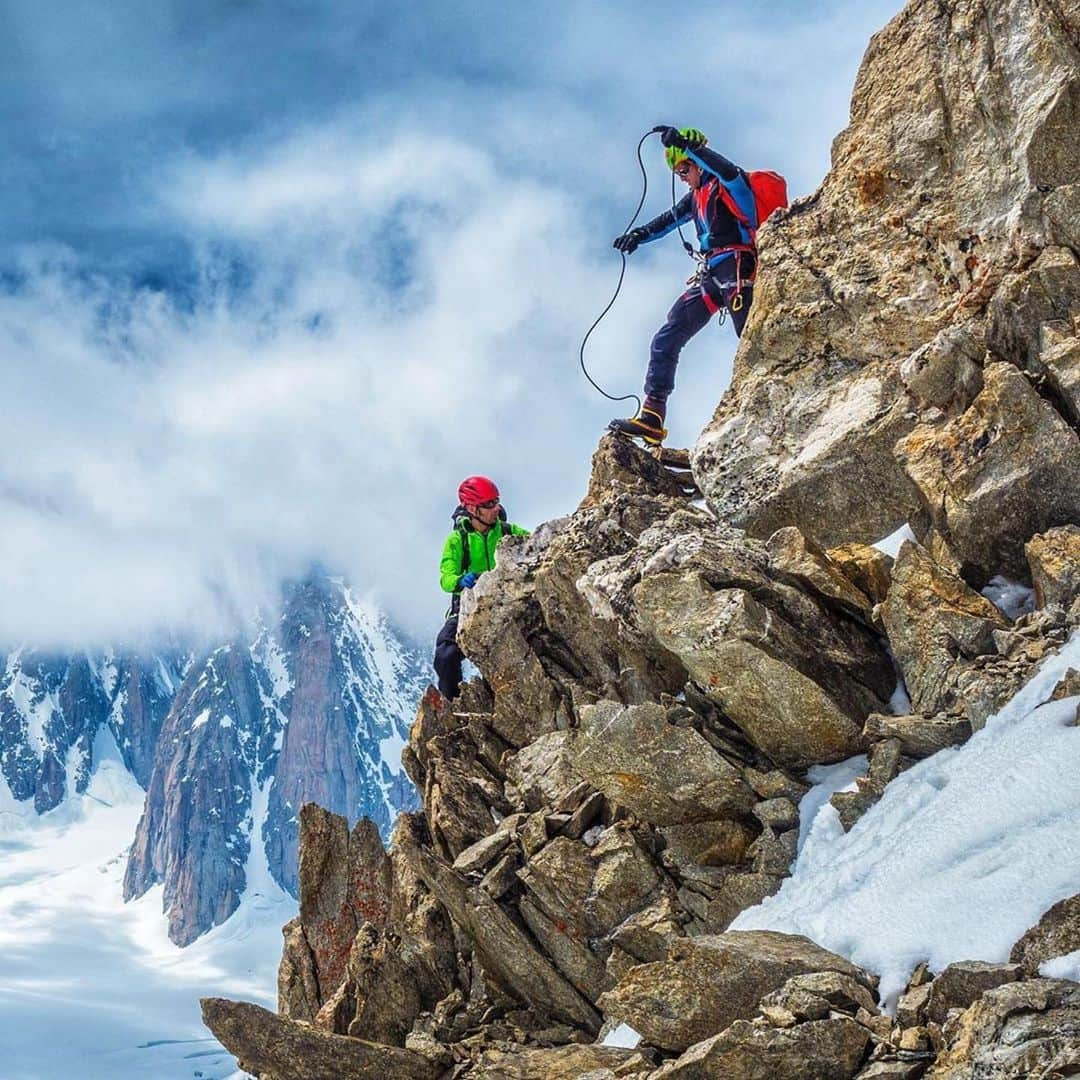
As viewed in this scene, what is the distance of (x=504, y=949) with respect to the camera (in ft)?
47.2

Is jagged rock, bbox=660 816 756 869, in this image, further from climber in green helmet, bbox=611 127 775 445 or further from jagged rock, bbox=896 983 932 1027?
climber in green helmet, bbox=611 127 775 445

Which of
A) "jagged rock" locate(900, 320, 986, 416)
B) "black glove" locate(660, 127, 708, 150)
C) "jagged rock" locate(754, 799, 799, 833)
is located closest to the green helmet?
"black glove" locate(660, 127, 708, 150)

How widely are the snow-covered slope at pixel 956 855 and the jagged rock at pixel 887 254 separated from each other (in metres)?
6.00

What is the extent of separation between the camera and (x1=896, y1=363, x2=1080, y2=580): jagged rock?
13.6 m

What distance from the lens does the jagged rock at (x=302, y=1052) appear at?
41.3 ft

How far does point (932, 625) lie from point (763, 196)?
11.6 m

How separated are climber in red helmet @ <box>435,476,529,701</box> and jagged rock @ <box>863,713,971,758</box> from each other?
1087 centimetres

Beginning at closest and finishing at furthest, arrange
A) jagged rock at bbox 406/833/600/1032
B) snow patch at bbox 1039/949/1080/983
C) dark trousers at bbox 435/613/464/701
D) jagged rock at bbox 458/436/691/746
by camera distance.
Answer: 1. snow patch at bbox 1039/949/1080/983
2. jagged rock at bbox 406/833/600/1032
3. jagged rock at bbox 458/436/691/746
4. dark trousers at bbox 435/613/464/701

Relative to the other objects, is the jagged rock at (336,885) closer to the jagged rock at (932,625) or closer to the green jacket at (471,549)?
the green jacket at (471,549)

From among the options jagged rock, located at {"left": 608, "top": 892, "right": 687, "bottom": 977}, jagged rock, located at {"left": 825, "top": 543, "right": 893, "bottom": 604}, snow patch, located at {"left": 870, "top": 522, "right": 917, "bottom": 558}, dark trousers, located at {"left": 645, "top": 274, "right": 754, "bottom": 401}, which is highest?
dark trousers, located at {"left": 645, "top": 274, "right": 754, "bottom": 401}

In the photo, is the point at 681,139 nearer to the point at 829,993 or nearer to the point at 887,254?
the point at 887,254

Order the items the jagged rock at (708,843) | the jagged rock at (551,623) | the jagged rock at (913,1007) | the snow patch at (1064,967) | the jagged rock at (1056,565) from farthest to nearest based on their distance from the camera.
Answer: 1. the jagged rock at (551,623)
2. the jagged rock at (708,843)
3. the jagged rock at (1056,565)
4. the jagged rock at (913,1007)
5. the snow patch at (1064,967)

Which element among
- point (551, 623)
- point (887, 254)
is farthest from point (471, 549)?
point (887, 254)

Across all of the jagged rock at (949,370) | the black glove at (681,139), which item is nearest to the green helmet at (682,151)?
the black glove at (681,139)
